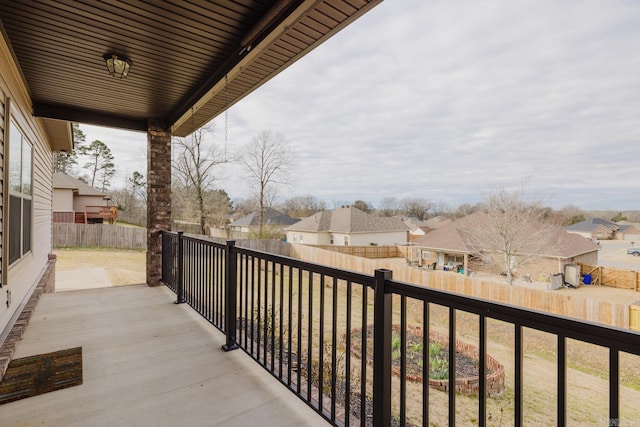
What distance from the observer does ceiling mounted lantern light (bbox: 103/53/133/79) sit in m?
3.10

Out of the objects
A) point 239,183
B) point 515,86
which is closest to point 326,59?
point 239,183

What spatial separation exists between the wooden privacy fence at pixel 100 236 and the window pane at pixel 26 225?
44.0ft

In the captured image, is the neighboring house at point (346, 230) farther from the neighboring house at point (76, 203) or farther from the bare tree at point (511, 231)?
the neighboring house at point (76, 203)

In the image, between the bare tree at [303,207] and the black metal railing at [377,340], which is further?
the bare tree at [303,207]

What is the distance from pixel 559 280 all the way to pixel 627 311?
7939mm

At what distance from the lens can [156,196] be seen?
5258 mm

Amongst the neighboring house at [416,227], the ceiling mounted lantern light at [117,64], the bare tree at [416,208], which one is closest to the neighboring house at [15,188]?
the ceiling mounted lantern light at [117,64]

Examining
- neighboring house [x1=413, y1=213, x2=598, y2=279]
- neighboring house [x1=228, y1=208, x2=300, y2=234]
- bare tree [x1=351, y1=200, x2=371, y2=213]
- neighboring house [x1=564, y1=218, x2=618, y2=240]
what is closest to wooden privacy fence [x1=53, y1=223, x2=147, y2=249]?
neighboring house [x1=228, y1=208, x2=300, y2=234]

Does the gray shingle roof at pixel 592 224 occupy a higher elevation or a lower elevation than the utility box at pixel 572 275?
higher

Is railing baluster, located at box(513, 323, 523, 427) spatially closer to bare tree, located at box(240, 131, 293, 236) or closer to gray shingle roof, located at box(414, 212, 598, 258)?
gray shingle roof, located at box(414, 212, 598, 258)

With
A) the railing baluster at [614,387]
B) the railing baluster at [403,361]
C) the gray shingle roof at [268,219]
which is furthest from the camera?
the gray shingle roof at [268,219]

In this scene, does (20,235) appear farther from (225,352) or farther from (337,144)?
(337,144)

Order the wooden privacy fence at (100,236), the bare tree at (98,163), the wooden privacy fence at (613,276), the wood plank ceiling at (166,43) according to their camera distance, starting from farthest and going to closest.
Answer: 1. the bare tree at (98,163)
2. the wooden privacy fence at (100,236)
3. the wooden privacy fence at (613,276)
4. the wood plank ceiling at (166,43)

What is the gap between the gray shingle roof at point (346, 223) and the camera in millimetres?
26484
